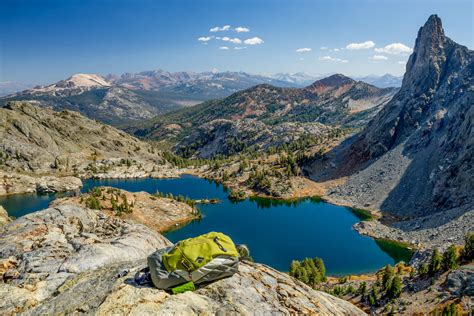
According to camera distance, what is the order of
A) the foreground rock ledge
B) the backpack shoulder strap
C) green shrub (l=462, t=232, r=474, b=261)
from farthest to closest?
green shrub (l=462, t=232, r=474, b=261) < the backpack shoulder strap < the foreground rock ledge

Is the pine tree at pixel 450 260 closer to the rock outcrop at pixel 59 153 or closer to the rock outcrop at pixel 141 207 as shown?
the rock outcrop at pixel 141 207

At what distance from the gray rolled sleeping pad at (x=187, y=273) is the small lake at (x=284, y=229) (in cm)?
5324

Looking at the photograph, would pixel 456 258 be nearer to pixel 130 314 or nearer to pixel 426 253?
pixel 426 253

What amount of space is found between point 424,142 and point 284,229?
5377cm

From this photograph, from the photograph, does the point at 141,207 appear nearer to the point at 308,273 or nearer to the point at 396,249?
the point at 308,273

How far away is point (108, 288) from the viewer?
521 inches

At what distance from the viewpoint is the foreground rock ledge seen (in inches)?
485

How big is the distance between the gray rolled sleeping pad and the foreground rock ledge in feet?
1.19

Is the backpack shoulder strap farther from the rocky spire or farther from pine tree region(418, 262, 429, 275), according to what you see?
the rocky spire

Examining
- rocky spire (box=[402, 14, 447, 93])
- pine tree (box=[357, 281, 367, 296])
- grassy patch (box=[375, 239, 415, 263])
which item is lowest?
grassy patch (box=[375, 239, 415, 263])

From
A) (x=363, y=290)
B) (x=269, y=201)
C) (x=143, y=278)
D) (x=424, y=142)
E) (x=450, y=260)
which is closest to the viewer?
(x=143, y=278)

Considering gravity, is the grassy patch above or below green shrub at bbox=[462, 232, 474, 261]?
below

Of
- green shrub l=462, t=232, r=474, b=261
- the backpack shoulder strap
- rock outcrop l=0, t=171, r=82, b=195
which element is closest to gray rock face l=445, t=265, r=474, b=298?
green shrub l=462, t=232, r=474, b=261

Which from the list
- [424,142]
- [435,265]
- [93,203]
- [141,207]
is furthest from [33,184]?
[424,142]
